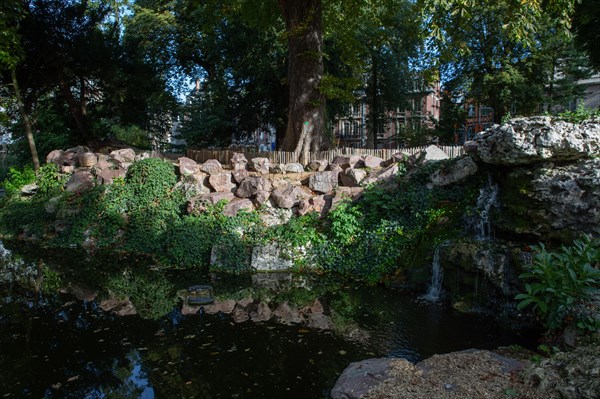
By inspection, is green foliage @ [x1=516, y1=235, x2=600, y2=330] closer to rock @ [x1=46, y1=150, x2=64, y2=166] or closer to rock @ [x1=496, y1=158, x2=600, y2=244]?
rock @ [x1=496, y1=158, x2=600, y2=244]

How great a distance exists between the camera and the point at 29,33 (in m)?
21.3

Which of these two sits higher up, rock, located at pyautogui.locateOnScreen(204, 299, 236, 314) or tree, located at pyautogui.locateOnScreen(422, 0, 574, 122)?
tree, located at pyautogui.locateOnScreen(422, 0, 574, 122)

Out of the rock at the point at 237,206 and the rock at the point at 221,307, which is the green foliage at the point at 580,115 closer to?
the rock at the point at 221,307

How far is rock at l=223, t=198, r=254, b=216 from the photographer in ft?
43.3

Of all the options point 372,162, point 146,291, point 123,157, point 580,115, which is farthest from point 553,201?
point 123,157

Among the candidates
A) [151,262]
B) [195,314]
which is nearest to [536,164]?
[195,314]

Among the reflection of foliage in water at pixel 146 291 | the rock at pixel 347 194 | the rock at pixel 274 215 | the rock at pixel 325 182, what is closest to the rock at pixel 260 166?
the rock at pixel 325 182

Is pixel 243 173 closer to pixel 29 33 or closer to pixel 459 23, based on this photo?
pixel 459 23

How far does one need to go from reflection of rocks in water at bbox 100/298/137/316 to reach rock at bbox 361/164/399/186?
7.17 metres

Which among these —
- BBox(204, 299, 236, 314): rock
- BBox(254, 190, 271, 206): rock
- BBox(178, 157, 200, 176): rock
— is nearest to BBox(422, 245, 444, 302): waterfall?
BBox(204, 299, 236, 314): rock

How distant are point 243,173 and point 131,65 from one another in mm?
13840

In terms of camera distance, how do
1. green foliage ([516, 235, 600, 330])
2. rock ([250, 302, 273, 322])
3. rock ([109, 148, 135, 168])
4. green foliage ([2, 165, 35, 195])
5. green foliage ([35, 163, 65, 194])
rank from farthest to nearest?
green foliage ([2, 165, 35, 195]), green foliage ([35, 163, 65, 194]), rock ([109, 148, 135, 168]), rock ([250, 302, 273, 322]), green foliage ([516, 235, 600, 330])

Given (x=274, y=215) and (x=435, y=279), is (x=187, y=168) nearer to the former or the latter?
(x=274, y=215)

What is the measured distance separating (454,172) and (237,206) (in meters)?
6.20
